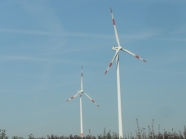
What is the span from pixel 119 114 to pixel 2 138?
20355mm

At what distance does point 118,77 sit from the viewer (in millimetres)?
66062

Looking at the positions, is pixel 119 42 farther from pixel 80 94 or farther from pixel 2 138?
pixel 80 94

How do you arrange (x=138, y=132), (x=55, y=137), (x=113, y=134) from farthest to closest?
(x=55, y=137) < (x=113, y=134) < (x=138, y=132)

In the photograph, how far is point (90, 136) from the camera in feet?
142

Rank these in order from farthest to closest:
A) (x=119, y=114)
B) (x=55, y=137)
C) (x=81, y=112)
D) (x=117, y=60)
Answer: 1. (x=81, y=112)
2. (x=117, y=60)
3. (x=119, y=114)
4. (x=55, y=137)

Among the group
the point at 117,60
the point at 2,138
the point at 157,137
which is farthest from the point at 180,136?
the point at 117,60

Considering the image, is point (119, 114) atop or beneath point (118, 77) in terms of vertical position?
beneath

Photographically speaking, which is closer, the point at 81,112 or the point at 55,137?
the point at 55,137

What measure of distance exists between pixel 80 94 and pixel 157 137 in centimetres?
7117

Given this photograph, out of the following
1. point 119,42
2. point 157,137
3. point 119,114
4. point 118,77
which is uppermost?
point 119,42

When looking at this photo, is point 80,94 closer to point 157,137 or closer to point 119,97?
point 119,97

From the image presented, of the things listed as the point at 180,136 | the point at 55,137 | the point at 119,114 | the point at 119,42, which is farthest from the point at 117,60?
the point at 180,136

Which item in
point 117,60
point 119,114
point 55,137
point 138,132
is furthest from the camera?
point 117,60

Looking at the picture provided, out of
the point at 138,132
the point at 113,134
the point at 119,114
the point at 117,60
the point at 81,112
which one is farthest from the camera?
the point at 81,112
